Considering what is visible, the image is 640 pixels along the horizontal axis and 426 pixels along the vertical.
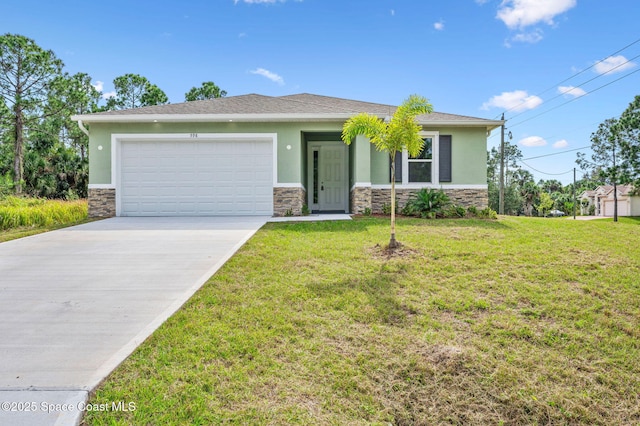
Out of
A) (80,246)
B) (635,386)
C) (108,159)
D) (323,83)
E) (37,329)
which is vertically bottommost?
(635,386)

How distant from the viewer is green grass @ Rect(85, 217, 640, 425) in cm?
243

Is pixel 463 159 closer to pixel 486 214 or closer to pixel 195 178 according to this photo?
pixel 486 214

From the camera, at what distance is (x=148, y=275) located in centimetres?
495

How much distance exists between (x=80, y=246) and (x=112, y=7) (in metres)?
10.3

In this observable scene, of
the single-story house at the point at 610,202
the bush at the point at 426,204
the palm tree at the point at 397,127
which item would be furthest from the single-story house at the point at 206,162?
the single-story house at the point at 610,202

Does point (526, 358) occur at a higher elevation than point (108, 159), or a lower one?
lower

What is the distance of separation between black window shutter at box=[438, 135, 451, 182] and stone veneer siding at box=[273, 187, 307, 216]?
16.7ft

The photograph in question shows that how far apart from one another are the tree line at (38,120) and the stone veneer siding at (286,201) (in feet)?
39.6

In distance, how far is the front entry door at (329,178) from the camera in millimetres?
13461

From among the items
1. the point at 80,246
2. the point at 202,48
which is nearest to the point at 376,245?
the point at 80,246

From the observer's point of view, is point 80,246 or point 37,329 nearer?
point 37,329

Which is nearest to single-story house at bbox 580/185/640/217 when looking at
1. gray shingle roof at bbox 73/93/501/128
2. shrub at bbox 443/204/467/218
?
gray shingle roof at bbox 73/93/501/128

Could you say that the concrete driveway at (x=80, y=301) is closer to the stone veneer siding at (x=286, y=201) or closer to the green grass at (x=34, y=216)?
the green grass at (x=34, y=216)

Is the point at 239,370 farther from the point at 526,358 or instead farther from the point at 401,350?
the point at 526,358
